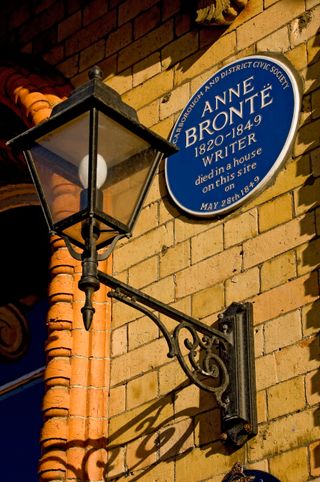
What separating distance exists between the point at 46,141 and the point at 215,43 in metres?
1.66

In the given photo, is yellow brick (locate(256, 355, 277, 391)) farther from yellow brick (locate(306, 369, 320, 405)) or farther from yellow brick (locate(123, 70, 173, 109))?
yellow brick (locate(123, 70, 173, 109))

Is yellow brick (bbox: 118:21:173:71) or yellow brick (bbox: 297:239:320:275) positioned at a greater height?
yellow brick (bbox: 118:21:173:71)

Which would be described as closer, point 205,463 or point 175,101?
point 205,463

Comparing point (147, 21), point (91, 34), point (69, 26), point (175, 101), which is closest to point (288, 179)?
point (175, 101)

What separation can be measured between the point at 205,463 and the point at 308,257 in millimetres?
973

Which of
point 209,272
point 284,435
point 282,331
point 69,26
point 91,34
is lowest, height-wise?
point 284,435

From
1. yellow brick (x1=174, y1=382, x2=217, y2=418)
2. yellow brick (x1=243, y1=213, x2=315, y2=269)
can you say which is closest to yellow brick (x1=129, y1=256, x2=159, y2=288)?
yellow brick (x1=243, y1=213, x2=315, y2=269)

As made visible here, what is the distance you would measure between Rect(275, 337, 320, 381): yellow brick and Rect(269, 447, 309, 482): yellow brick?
34cm

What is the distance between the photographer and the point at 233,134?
20.9 ft

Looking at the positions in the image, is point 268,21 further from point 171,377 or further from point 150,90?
point 171,377

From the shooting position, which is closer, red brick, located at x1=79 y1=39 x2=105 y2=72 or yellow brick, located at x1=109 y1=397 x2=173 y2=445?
yellow brick, located at x1=109 y1=397 x2=173 y2=445

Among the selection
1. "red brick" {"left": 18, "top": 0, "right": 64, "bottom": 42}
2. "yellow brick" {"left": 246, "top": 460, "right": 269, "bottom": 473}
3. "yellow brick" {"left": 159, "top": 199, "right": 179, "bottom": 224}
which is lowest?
"yellow brick" {"left": 246, "top": 460, "right": 269, "bottom": 473}

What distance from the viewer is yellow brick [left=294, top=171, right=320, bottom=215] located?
5945 millimetres

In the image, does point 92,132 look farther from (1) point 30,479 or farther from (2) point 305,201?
(1) point 30,479
